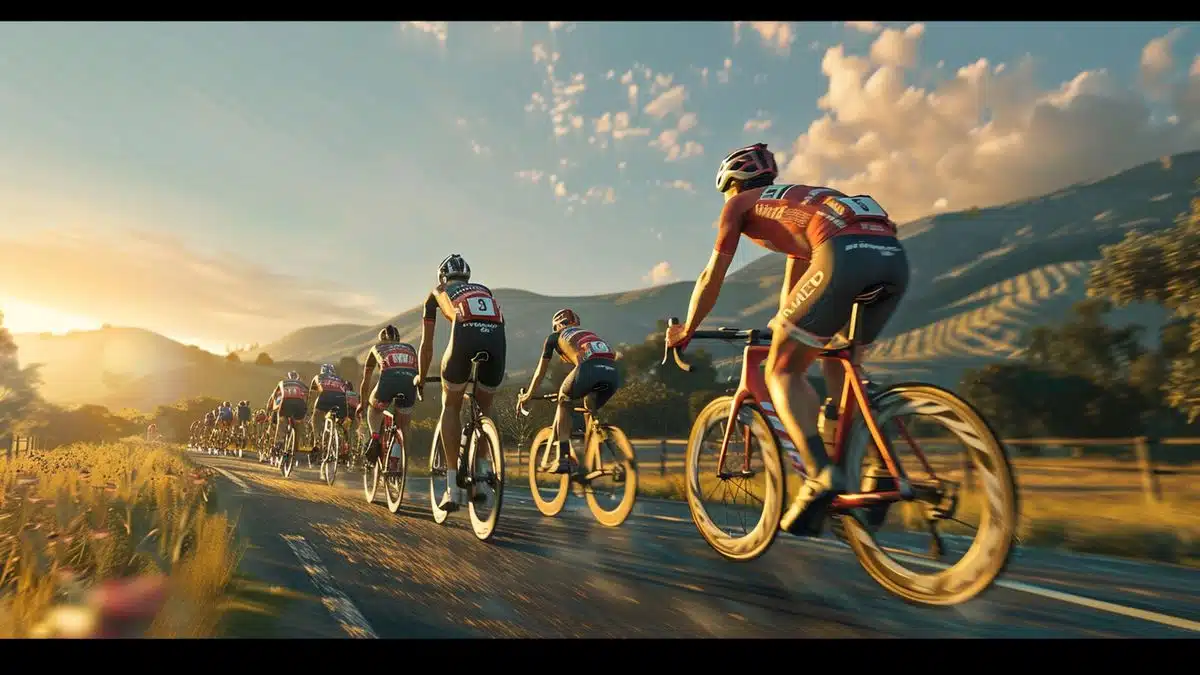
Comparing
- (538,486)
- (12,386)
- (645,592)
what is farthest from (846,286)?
(12,386)

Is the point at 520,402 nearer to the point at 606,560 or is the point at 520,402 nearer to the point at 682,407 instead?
the point at 606,560

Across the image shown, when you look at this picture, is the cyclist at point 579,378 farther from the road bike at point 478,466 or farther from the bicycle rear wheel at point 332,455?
the bicycle rear wheel at point 332,455

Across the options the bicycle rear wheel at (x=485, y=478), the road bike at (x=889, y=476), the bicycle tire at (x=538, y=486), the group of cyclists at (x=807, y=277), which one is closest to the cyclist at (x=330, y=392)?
the bicycle tire at (x=538, y=486)

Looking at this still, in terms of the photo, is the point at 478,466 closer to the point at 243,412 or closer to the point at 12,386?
the point at 12,386

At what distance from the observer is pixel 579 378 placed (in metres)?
7.10

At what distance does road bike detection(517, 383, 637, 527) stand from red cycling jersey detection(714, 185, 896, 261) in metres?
3.05

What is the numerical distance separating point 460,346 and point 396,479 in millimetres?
2786

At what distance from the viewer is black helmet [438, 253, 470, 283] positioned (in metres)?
6.58

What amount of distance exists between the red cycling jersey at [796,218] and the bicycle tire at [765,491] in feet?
3.42

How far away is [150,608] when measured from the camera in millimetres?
2926

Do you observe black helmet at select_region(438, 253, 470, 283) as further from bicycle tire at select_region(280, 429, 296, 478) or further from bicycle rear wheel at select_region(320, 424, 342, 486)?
bicycle tire at select_region(280, 429, 296, 478)

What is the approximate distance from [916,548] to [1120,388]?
154 ft
